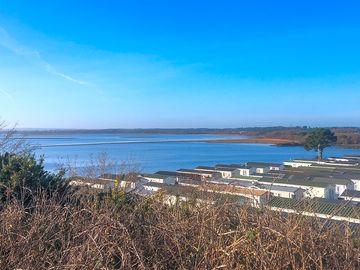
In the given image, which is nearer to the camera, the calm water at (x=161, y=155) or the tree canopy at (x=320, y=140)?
the calm water at (x=161, y=155)

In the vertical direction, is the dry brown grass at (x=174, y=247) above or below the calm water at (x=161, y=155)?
above

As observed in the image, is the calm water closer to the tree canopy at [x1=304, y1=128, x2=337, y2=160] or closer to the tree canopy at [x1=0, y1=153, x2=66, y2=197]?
the tree canopy at [x1=304, y1=128, x2=337, y2=160]

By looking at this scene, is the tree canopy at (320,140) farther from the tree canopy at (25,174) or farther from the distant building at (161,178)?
the tree canopy at (25,174)

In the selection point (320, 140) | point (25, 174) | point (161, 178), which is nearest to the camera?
point (25, 174)

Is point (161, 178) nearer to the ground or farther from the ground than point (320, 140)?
nearer to the ground

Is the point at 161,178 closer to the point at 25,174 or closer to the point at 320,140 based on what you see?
the point at 25,174

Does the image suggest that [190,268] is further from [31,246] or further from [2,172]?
[2,172]

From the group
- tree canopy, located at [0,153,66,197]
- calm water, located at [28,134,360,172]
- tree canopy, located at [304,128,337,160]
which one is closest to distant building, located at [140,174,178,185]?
calm water, located at [28,134,360,172]

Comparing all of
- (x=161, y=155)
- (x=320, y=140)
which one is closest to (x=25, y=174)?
(x=320, y=140)

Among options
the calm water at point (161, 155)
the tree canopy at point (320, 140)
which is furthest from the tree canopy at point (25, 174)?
the tree canopy at point (320, 140)

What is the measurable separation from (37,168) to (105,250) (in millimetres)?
4401

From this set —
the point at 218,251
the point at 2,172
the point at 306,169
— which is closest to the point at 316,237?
the point at 218,251

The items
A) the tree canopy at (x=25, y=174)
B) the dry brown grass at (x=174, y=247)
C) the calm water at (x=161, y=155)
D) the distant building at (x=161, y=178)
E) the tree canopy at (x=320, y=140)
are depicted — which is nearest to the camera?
the dry brown grass at (x=174, y=247)

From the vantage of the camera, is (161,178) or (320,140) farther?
(320,140)
